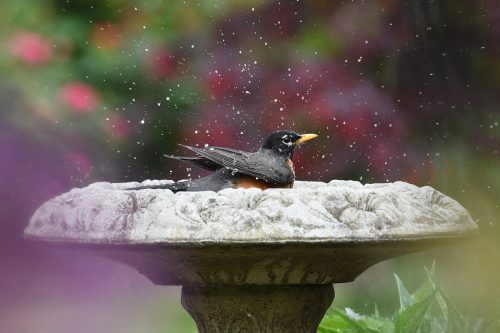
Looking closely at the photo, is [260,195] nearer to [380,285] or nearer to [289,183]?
[289,183]

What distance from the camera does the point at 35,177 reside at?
4102mm

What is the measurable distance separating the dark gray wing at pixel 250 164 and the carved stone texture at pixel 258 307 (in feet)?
0.93

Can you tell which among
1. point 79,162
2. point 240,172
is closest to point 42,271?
point 79,162

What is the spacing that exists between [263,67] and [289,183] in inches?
48.2

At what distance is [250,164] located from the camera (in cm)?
252

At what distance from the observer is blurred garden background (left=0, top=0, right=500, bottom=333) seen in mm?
3482

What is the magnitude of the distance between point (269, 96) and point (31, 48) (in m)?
0.95

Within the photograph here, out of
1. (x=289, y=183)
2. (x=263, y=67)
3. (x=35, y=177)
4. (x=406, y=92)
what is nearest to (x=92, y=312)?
(x=35, y=177)

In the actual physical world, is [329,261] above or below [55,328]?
above

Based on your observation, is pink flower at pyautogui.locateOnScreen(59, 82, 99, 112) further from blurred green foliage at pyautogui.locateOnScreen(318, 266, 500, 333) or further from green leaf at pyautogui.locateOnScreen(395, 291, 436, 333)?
green leaf at pyautogui.locateOnScreen(395, 291, 436, 333)

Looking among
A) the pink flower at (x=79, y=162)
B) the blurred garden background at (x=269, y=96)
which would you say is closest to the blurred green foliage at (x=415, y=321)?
the blurred garden background at (x=269, y=96)

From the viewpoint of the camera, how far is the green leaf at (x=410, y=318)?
2809 mm

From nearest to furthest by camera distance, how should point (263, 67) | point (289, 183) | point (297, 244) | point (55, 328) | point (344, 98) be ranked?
point (297, 244) → point (289, 183) → point (344, 98) → point (263, 67) → point (55, 328)

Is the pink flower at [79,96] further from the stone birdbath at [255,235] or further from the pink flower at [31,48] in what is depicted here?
the stone birdbath at [255,235]
